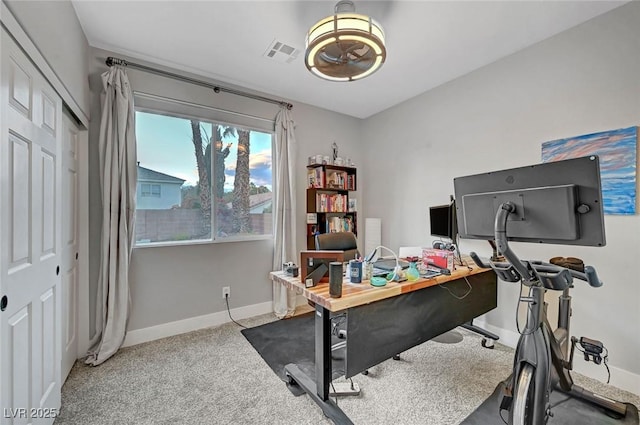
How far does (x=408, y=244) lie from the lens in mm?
3436

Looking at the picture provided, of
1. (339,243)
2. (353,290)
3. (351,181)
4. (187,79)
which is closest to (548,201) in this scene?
(353,290)

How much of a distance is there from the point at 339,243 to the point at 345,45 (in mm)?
1695

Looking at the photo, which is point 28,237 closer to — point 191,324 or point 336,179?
point 191,324

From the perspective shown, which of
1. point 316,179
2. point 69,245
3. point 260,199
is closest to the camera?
point 69,245

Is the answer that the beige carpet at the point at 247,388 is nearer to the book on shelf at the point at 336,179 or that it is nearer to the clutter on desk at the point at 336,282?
the clutter on desk at the point at 336,282

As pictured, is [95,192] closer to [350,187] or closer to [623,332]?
[350,187]

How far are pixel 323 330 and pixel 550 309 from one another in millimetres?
1966

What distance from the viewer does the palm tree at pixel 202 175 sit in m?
2.89

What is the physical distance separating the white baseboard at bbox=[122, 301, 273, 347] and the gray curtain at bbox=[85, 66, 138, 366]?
173 millimetres

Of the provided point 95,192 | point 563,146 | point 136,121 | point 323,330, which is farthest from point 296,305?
point 563,146

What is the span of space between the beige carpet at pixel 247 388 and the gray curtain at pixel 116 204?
1.11ft

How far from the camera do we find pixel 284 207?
10.6 ft

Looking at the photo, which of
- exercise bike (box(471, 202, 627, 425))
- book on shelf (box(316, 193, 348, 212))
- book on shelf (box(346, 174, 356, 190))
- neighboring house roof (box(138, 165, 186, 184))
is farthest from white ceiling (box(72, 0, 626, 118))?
exercise bike (box(471, 202, 627, 425))

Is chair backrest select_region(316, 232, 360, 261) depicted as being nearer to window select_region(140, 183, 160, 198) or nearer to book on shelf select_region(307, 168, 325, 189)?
book on shelf select_region(307, 168, 325, 189)
